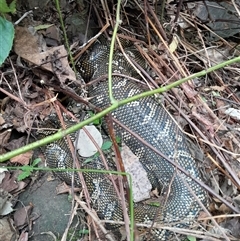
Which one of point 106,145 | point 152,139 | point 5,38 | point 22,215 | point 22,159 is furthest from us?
point 152,139

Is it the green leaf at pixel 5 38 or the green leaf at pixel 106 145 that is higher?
the green leaf at pixel 5 38

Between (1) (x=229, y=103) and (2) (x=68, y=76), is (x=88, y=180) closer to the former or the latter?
(2) (x=68, y=76)

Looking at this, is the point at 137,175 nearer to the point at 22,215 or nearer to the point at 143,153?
the point at 143,153

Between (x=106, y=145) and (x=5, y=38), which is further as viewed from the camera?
(x=106, y=145)

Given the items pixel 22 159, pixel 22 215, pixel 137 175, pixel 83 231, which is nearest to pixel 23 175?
pixel 22 159

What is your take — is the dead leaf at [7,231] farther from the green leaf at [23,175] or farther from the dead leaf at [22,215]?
the green leaf at [23,175]

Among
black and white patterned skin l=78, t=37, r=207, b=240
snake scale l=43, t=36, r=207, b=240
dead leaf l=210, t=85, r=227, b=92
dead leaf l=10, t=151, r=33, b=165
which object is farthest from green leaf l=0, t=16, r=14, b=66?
dead leaf l=210, t=85, r=227, b=92

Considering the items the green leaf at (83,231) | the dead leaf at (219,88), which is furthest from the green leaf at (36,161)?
the dead leaf at (219,88)
